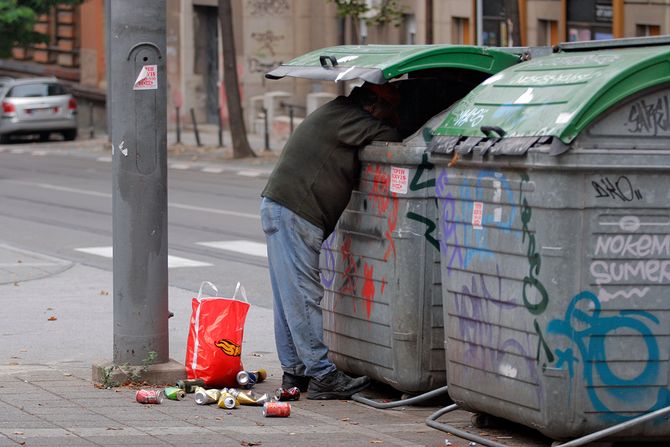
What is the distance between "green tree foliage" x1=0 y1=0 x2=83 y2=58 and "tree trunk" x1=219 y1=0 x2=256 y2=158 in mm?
12712

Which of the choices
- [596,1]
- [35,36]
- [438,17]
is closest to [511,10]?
[596,1]

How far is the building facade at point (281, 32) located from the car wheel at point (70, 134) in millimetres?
3508

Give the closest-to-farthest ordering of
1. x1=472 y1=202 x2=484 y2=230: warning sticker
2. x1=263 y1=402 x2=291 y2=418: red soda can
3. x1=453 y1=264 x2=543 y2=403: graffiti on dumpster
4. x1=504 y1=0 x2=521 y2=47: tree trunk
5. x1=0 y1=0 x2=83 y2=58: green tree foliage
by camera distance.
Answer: x1=453 y1=264 x2=543 y2=403: graffiti on dumpster < x1=472 y1=202 x2=484 y2=230: warning sticker < x1=263 y1=402 x2=291 y2=418: red soda can < x1=504 y1=0 x2=521 y2=47: tree trunk < x1=0 y1=0 x2=83 y2=58: green tree foliage

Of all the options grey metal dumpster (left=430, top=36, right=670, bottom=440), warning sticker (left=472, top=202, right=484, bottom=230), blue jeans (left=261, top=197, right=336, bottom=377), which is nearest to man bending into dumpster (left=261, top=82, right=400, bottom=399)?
blue jeans (left=261, top=197, right=336, bottom=377)

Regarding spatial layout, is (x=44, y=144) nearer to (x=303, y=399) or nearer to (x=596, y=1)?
(x=596, y=1)

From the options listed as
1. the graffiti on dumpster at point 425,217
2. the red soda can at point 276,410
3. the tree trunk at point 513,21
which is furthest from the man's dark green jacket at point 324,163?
the tree trunk at point 513,21

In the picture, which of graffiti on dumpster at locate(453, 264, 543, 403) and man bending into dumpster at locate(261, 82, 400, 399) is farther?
man bending into dumpster at locate(261, 82, 400, 399)

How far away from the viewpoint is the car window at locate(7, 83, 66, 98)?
1411 inches

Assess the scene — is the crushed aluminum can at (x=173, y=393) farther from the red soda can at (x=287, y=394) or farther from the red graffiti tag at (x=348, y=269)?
the red graffiti tag at (x=348, y=269)

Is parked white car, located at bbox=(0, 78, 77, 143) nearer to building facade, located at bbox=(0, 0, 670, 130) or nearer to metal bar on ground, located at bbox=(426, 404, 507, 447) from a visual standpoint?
building facade, located at bbox=(0, 0, 670, 130)

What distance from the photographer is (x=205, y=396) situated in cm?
737

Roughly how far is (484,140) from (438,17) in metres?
27.0

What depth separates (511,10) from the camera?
2344 cm

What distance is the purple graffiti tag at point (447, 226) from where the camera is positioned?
Answer: 264 inches
